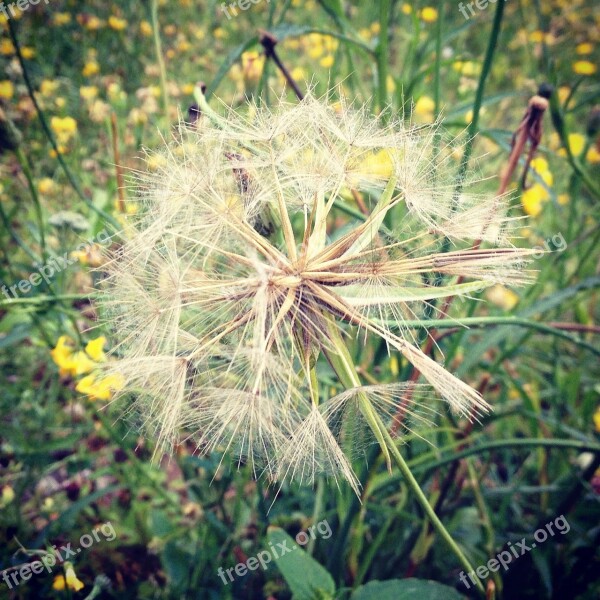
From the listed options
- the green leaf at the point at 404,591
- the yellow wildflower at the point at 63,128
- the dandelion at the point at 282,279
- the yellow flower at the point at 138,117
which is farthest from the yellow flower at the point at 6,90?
the green leaf at the point at 404,591

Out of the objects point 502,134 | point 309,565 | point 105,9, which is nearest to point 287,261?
point 309,565

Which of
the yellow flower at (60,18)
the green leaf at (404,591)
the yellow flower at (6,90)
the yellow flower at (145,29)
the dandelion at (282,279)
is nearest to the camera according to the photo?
the dandelion at (282,279)

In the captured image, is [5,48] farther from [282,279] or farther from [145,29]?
[282,279]

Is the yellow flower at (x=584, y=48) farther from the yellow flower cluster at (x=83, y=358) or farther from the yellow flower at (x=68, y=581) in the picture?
the yellow flower at (x=68, y=581)

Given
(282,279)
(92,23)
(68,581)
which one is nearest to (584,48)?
(92,23)

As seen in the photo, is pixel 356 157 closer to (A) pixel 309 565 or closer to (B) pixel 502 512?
(A) pixel 309 565

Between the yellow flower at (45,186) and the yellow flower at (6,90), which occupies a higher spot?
the yellow flower at (6,90)
